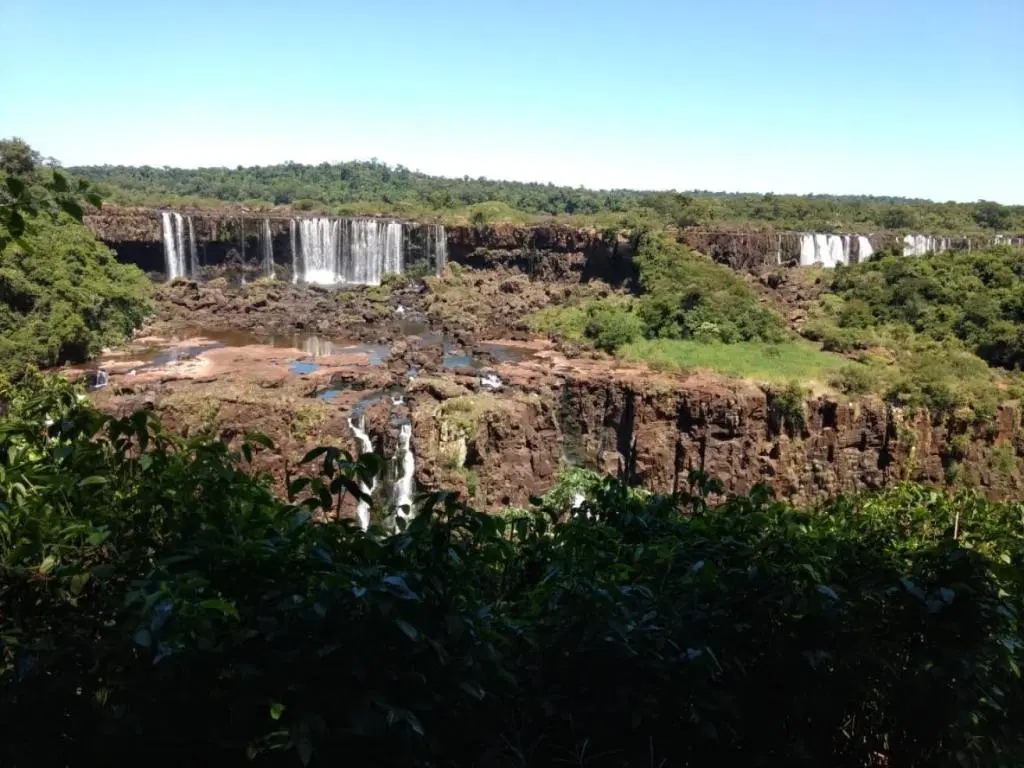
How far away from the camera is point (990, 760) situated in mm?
3371

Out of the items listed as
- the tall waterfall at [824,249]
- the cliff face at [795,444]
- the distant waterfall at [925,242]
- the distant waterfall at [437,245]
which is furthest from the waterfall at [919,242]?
the distant waterfall at [437,245]

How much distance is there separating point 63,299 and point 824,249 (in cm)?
3417

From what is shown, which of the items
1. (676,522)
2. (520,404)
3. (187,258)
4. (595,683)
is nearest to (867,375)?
(520,404)

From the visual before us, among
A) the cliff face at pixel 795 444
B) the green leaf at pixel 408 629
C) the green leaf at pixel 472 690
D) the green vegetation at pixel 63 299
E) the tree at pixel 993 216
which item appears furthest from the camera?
the tree at pixel 993 216

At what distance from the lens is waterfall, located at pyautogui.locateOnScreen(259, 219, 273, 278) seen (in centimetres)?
4378

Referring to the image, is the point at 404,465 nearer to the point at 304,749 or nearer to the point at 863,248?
the point at 304,749

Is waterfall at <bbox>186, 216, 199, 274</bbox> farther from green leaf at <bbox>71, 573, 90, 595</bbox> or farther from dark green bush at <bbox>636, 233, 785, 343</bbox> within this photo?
green leaf at <bbox>71, 573, 90, 595</bbox>

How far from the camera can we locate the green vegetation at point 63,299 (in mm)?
25203

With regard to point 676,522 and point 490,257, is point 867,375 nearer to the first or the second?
point 676,522

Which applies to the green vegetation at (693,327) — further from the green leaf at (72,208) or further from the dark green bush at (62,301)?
the green leaf at (72,208)

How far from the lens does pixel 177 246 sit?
141ft

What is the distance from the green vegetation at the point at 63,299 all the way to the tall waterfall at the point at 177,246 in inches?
294

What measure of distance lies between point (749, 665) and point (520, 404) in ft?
59.9

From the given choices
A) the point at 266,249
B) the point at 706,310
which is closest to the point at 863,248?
the point at 706,310
